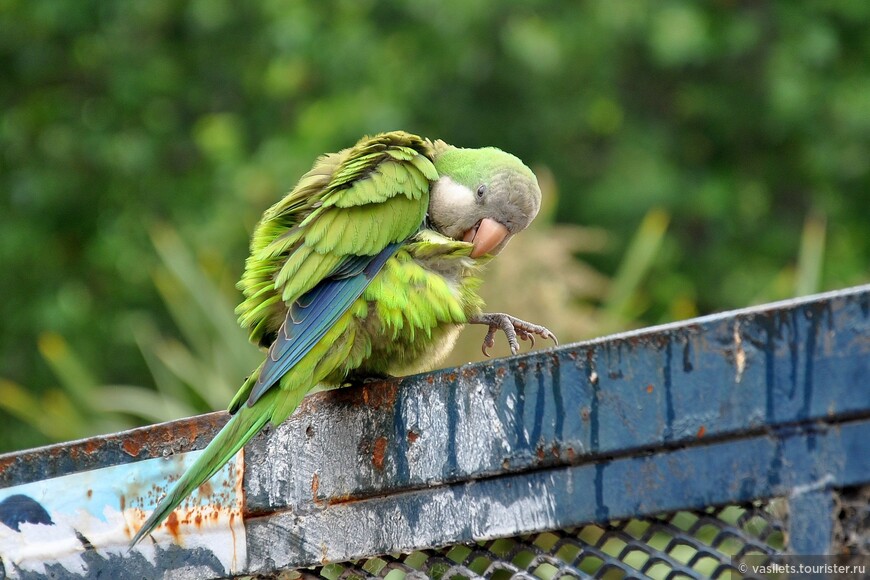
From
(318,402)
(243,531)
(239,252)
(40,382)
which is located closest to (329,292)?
(318,402)

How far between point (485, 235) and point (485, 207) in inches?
4.0

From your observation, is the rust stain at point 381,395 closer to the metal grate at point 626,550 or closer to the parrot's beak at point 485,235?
the metal grate at point 626,550

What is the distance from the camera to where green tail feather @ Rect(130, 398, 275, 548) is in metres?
1.88

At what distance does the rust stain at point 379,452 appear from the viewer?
1873mm

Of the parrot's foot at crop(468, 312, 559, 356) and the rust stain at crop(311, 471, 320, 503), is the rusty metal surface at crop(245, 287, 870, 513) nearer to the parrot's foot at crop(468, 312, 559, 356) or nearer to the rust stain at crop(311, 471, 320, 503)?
the rust stain at crop(311, 471, 320, 503)

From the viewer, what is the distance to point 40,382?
998 centimetres

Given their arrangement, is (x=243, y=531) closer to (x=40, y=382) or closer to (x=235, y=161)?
(x=235, y=161)

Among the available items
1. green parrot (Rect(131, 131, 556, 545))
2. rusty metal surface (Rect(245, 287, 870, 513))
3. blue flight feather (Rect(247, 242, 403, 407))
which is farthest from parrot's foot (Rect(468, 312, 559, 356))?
rusty metal surface (Rect(245, 287, 870, 513))

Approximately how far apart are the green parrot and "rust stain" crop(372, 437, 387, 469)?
27 cm

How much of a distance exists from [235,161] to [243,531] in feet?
21.8

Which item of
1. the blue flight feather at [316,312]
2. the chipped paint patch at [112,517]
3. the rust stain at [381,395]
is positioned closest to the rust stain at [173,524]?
the chipped paint patch at [112,517]

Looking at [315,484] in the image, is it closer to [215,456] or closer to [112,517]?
[215,456]

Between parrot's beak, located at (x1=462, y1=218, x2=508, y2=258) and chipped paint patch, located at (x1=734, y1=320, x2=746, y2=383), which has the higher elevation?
parrot's beak, located at (x1=462, y1=218, x2=508, y2=258)

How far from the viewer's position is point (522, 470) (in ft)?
5.47
